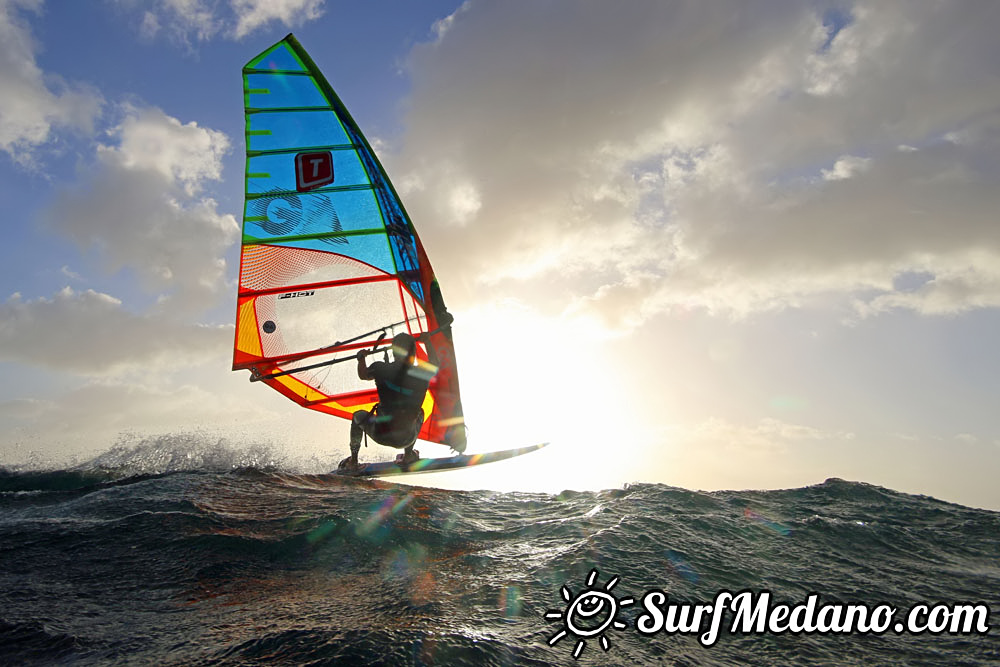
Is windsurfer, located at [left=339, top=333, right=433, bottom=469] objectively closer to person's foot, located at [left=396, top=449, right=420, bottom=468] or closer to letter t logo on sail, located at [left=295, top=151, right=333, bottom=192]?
person's foot, located at [left=396, top=449, right=420, bottom=468]

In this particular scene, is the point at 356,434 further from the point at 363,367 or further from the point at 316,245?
the point at 316,245

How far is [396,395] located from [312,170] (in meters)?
4.08

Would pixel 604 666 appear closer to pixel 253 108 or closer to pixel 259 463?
pixel 259 463

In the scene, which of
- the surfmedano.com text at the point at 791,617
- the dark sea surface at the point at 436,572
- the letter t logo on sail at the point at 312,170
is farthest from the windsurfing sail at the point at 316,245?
the surfmedano.com text at the point at 791,617

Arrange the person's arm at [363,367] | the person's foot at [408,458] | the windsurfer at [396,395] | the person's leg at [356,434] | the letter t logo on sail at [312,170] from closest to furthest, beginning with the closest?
1. the windsurfer at [396,395]
2. the person's arm at [363,367]
3. the person's leg at [356,434]
4. the letter t logo on sail at [312,170]
5. the person's foot at [408,458]

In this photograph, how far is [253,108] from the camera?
8.39m

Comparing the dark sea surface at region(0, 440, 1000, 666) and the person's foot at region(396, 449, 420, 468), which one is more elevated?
the person's foot at region(396, 449, 420, 468)

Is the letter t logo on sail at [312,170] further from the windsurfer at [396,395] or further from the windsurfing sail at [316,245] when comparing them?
the windsurfer at [396,395]

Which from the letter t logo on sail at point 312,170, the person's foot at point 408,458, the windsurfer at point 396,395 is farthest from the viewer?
the person's foot at point 408,458

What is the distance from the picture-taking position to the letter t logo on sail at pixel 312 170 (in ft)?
28.7

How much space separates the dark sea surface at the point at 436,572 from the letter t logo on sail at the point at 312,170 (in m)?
4.86

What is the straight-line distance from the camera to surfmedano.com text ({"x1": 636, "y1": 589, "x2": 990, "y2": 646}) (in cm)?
312

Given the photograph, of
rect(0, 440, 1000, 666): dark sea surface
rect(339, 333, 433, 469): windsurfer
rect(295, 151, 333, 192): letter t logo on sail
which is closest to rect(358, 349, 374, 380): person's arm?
rect(339, 333, 433, 469): windsurfer

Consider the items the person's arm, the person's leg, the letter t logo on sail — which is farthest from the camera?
the letter t logo on sail
